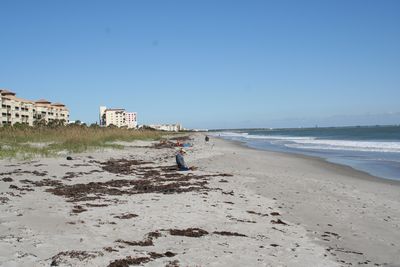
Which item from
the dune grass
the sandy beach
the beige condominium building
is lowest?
the sandy beach

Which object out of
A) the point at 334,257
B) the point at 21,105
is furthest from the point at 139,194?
the point at 21,105

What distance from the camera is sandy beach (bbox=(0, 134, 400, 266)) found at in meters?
5.57

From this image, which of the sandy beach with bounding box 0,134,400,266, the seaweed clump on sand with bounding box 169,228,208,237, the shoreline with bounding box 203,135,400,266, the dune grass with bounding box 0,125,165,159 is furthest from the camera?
the dune grass with bounding box 0,125,165,159

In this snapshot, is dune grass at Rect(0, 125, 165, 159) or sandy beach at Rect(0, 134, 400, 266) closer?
sandy beach at Rect(0, 134, 400, 266)

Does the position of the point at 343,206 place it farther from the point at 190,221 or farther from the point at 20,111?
the point at 20,111

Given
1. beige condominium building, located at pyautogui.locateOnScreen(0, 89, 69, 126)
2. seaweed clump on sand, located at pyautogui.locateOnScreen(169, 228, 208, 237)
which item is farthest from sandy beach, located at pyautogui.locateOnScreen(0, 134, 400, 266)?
beige condominium building, located at pyautogui.locateOnScreen(0, 89, 69, 126)

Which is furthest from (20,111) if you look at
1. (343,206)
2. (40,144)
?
(343,206)

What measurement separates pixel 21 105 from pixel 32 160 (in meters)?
65.6

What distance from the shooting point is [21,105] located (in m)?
Result: 76.4

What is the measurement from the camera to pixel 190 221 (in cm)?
777

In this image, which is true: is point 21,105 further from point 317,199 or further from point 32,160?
point 317,199

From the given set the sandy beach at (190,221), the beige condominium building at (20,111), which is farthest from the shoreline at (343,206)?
the beige condominium building at (20,111)

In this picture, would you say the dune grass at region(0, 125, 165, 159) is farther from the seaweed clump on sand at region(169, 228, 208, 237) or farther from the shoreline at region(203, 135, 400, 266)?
the seaweed clump on sand at region(169, 228, 208, 237)

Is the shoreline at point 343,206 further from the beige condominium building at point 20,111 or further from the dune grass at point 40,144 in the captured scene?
the beige condominium building at point 20,111
